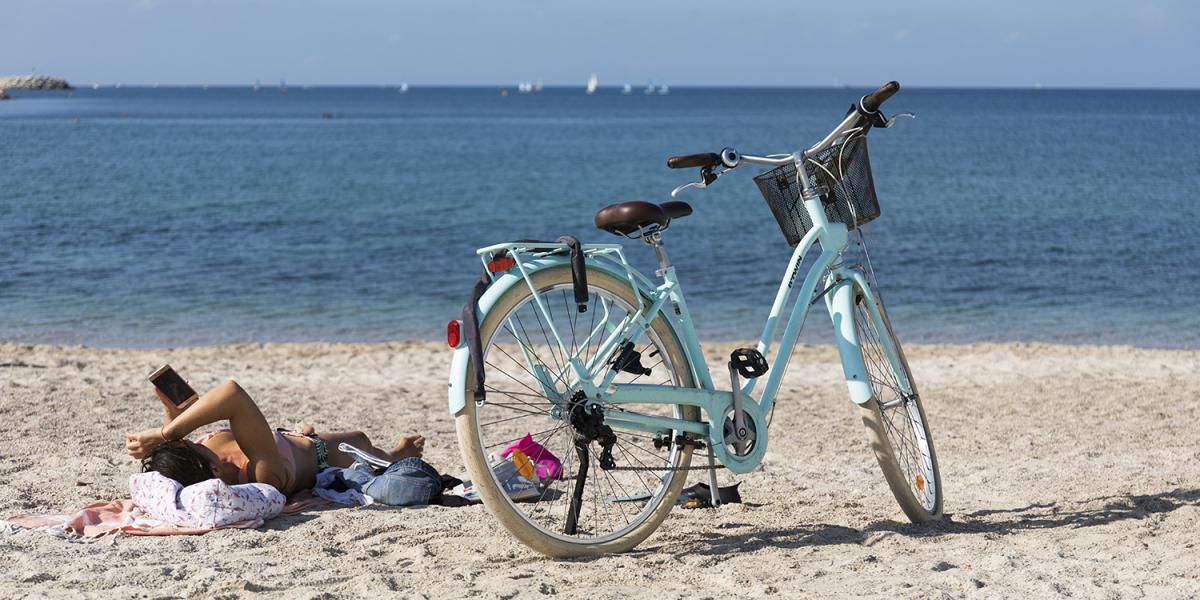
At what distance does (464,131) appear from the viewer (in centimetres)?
7656

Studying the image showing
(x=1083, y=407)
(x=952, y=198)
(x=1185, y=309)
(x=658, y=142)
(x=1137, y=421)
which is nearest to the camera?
(x=1137, y=421)

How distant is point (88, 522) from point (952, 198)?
2892 centimetres

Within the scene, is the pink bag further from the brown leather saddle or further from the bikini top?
the brown leather saddle

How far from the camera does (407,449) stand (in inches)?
225

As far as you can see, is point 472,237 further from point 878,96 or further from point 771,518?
point 878,96

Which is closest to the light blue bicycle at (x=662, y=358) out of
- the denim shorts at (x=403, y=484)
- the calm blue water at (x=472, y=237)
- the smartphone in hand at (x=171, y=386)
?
the denim shorts at (x=403, y=484)

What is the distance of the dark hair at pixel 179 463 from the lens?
15.7 ft

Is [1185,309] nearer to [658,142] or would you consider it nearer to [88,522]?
[88,522]

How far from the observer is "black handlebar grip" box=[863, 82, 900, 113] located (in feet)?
14.7

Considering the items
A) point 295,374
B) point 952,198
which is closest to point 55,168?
point 952,198

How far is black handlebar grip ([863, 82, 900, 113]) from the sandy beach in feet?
5.65

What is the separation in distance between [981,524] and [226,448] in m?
3.28

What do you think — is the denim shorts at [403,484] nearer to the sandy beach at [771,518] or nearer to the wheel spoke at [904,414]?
the sandy beach at [771,518]

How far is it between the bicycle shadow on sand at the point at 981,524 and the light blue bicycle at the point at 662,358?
0.14m
